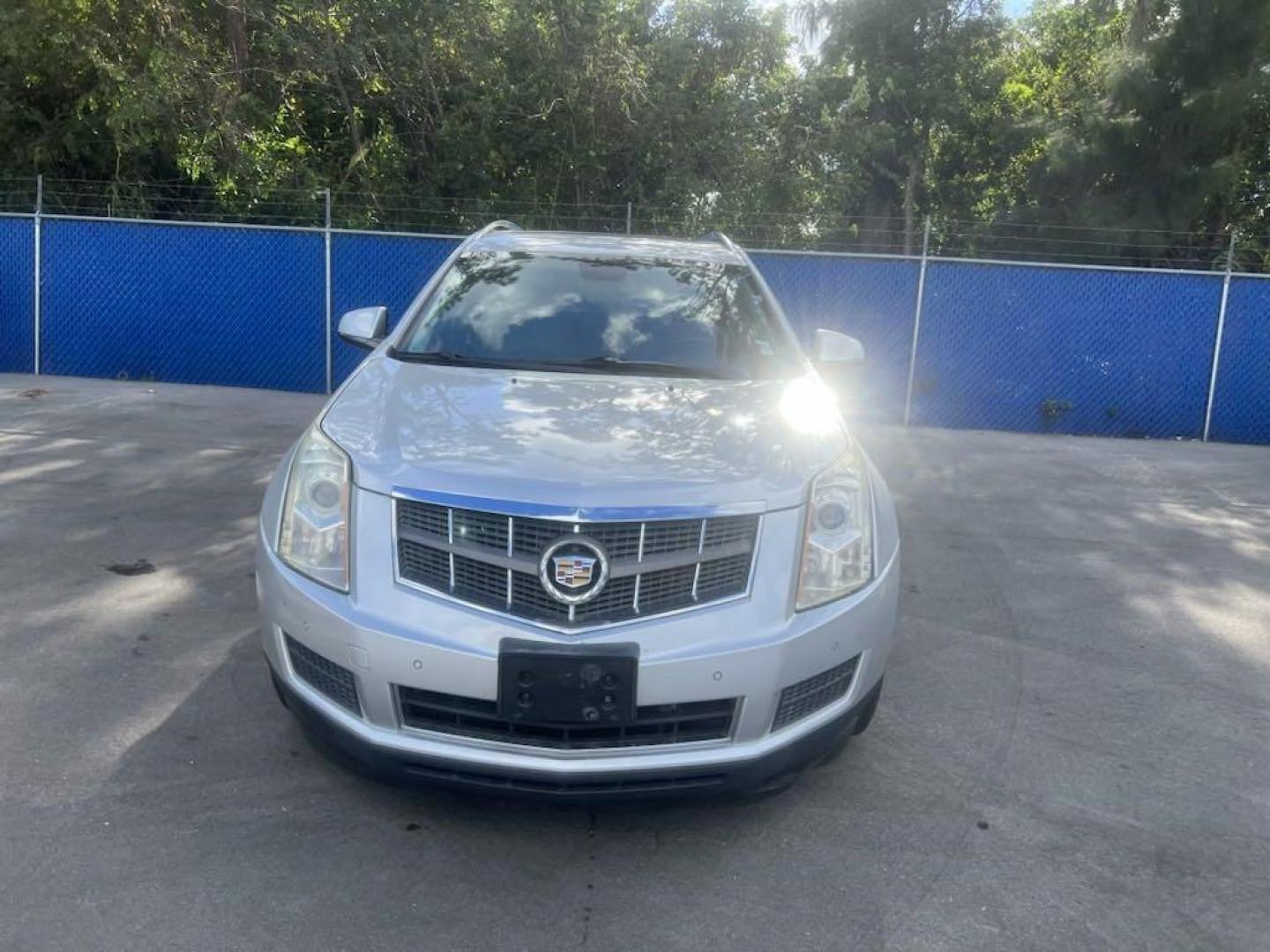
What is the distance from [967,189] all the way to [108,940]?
85.3 feet

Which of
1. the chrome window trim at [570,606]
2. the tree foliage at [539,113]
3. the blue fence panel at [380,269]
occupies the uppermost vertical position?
the tree foliage at [539,113]

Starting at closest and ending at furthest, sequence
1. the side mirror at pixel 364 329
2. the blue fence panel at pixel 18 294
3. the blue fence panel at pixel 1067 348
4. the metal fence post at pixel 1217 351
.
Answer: the side mirror at pixel 364 329
the metal fence post at pixel 1217 351
the blue fence panel at pixel 1067 348
the blue fence panel at pixel 18 294

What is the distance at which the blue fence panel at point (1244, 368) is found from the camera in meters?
12.2

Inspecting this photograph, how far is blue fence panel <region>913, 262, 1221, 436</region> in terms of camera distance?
12.4 m

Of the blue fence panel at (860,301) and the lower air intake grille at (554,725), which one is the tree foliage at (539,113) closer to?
the blue fence panel at (860,301)

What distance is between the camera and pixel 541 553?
3.34 m

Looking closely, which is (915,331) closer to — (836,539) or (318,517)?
(836,539)

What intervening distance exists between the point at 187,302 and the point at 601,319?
978 centimetres

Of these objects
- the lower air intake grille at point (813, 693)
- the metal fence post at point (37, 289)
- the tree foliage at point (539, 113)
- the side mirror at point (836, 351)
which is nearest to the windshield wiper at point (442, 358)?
the side mirror at point (836, 351)

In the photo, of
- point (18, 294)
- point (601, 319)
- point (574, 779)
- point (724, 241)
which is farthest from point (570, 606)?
point (18, 294)

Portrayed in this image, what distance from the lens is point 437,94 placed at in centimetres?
1533

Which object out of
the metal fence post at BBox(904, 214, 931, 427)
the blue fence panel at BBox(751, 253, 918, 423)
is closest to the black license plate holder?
the blue fence panel at BBox(751, 253, 918, 423)

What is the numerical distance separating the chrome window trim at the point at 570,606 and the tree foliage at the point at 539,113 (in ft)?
36.4

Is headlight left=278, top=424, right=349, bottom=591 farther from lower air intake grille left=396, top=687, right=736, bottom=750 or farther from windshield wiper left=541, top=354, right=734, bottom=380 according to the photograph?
windshield wiper left=541, top=354, right=734, bottom=380
